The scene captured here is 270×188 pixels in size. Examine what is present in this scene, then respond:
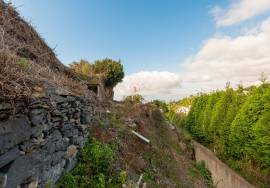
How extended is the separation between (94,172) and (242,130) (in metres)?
13.9

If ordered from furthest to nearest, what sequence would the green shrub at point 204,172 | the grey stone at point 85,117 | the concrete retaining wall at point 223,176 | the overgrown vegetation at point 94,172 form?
the concrete retaining wall at point 223,176 → the green shrub at point 204,172 → the grey stone at point 85,117 → the overgrown vegetation at point 94,172

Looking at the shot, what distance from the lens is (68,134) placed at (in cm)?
575

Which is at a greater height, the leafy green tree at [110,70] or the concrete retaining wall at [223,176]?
the leafy green tree at [110,70]

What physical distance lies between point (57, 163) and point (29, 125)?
161cm

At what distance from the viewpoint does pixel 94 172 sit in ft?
21.2

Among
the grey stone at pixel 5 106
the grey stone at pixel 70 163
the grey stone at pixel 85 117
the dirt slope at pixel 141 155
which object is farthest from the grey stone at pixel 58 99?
the dirt slope at pixel 141 155

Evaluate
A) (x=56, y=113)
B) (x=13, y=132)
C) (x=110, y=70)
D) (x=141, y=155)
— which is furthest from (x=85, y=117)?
(x=110, y=70)

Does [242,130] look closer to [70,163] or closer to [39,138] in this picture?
[70,163]

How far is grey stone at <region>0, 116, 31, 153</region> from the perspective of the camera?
316 cm

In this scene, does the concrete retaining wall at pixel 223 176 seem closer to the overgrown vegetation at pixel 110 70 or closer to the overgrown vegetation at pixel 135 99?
the overgrown vegetation at pixel 135 99

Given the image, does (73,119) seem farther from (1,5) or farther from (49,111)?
(1,5)

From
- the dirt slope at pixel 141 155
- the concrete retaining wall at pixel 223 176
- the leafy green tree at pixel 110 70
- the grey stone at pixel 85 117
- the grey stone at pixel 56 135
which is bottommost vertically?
the concrete retaining wall at pixel 223 176

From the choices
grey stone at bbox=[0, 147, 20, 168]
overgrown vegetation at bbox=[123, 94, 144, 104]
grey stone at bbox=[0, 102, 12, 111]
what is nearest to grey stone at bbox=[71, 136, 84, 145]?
grey stone at bbox=[0, 147, 20, 168]

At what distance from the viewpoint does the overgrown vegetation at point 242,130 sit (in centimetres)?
1638
